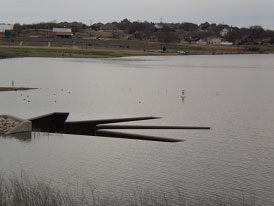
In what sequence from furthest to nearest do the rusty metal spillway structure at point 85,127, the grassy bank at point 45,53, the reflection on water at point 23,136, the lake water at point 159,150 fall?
the grassy bank at point 45,53 → the rusty metal spillway structure at point 85,127 → the reflection on water at point 23,136 → the lake water at point 159,150

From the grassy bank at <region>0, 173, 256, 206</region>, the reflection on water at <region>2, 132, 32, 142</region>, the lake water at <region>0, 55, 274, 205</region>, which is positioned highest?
the grassy bank at <region>0, 173, 256, 206</region>

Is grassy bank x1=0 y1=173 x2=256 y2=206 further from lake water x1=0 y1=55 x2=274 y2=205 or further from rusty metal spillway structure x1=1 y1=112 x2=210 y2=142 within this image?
rusty metal spillway structure x1=1 y1=112 x2=210 y2=142

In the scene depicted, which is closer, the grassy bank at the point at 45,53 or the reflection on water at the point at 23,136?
the reflection on water at the point at 23,136

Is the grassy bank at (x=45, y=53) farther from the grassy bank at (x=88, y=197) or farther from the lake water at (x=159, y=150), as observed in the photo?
the grassy bank at (x=88, y=197)

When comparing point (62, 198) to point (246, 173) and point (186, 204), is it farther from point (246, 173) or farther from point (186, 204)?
point (246, 173)

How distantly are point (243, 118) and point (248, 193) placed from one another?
2497 cm

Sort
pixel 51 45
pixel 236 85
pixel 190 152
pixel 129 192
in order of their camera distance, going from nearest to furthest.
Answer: pixel 129 192 → pixel 190 152 → pixel 236 85 → pixel 51 45

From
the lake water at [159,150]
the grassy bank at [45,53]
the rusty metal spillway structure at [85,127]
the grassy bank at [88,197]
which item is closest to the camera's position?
the grassy bank at [88,197]

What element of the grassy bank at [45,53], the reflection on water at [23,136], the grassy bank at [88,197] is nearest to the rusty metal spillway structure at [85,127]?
the reflection on water at [23,136]

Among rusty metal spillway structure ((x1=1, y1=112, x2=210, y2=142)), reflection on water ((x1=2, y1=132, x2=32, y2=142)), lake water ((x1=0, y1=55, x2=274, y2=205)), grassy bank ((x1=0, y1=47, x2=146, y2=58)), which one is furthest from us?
grassy bank ((x1=0, y1=47, x2=146, y2=58))

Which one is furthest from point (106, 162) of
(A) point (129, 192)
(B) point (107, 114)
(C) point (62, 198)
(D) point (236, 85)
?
(D) point (236, 85)

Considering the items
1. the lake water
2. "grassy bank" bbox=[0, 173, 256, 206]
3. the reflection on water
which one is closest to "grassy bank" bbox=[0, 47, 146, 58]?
the lake water

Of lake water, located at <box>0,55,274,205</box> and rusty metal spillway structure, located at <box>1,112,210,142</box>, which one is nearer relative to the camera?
lake water, located at <box>0,55,274,205</box>

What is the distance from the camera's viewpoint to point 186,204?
76.4 feet
